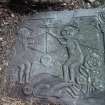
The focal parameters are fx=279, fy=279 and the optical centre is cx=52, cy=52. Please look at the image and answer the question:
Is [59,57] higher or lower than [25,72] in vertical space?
higher

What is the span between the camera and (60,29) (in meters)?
2.83

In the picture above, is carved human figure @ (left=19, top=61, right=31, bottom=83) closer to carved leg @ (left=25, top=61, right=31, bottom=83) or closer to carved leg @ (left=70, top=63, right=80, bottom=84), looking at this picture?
carved leg @ (left=25, top=61, right=31, bottom=83)

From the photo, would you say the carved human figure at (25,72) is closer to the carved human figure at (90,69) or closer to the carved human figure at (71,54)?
the carved human figure at (71,54)

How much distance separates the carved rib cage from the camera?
99.8 inches

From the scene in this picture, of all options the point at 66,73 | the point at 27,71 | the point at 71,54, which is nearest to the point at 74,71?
the point at 66,73

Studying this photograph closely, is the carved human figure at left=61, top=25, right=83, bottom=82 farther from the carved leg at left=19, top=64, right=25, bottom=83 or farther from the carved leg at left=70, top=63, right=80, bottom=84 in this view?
the carved leg at left=19, top=64, right=25, bottom=83

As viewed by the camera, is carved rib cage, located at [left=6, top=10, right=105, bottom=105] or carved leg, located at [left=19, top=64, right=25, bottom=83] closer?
carved rib cage, located at [left=6, top=10, right=105, bottom=105]

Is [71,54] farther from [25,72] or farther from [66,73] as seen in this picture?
[25,72]

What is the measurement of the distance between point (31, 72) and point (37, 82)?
0.13 metres

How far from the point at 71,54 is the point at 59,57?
12cm

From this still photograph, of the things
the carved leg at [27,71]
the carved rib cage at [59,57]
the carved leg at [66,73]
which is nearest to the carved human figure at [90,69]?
the carved rib cage at [59,57]

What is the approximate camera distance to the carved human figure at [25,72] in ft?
8.73

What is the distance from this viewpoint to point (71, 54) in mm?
2674

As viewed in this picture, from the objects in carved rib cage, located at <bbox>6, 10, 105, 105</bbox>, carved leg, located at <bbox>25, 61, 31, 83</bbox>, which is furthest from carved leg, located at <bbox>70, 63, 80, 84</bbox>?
carved leg, located at <bbox>25, 61, 31, 83</bbox>
